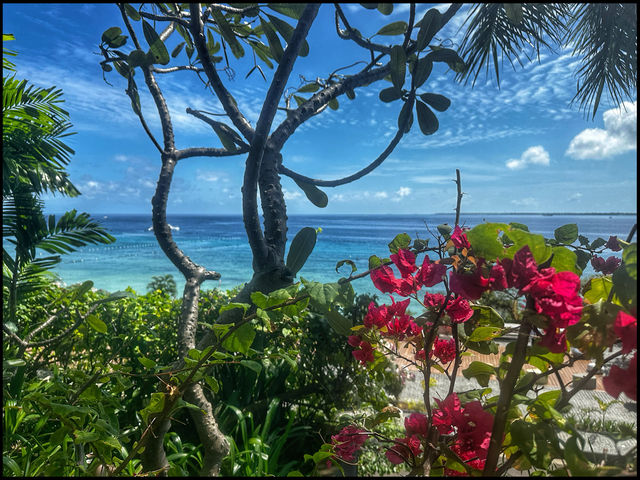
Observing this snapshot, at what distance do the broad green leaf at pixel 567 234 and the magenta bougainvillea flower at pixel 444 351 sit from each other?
8.6 inches

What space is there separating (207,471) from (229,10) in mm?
1001

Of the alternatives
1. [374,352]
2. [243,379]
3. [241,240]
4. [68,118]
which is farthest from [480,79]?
[241,240]

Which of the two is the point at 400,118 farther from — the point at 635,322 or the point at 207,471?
the point at 207,471

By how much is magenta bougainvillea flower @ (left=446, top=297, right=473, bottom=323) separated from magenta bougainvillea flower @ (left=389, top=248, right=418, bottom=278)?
64mm

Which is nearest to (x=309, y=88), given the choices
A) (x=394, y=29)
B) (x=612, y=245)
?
(x=394, y=29)

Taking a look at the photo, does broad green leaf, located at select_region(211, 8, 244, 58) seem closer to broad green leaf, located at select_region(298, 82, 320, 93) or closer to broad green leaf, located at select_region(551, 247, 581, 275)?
broad green leaf, located at select_region(298, 82, 320, 93)

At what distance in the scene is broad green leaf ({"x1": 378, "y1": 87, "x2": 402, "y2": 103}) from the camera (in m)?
0.76

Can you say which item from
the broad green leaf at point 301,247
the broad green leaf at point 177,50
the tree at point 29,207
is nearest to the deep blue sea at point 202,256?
the tree at point 29,207

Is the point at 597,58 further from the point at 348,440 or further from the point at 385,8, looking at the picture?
the point at 348,440

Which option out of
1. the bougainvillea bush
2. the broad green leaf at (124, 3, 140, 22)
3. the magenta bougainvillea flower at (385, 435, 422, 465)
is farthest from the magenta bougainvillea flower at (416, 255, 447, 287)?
the broad green leaf at (124, 3, 140, 22)

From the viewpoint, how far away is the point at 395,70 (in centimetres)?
68

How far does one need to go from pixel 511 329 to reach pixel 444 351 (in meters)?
0.19

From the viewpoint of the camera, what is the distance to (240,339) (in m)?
0.50

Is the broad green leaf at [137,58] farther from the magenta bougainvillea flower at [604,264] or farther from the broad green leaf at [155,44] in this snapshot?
the magenta bougainvillea flower at [604,264]
